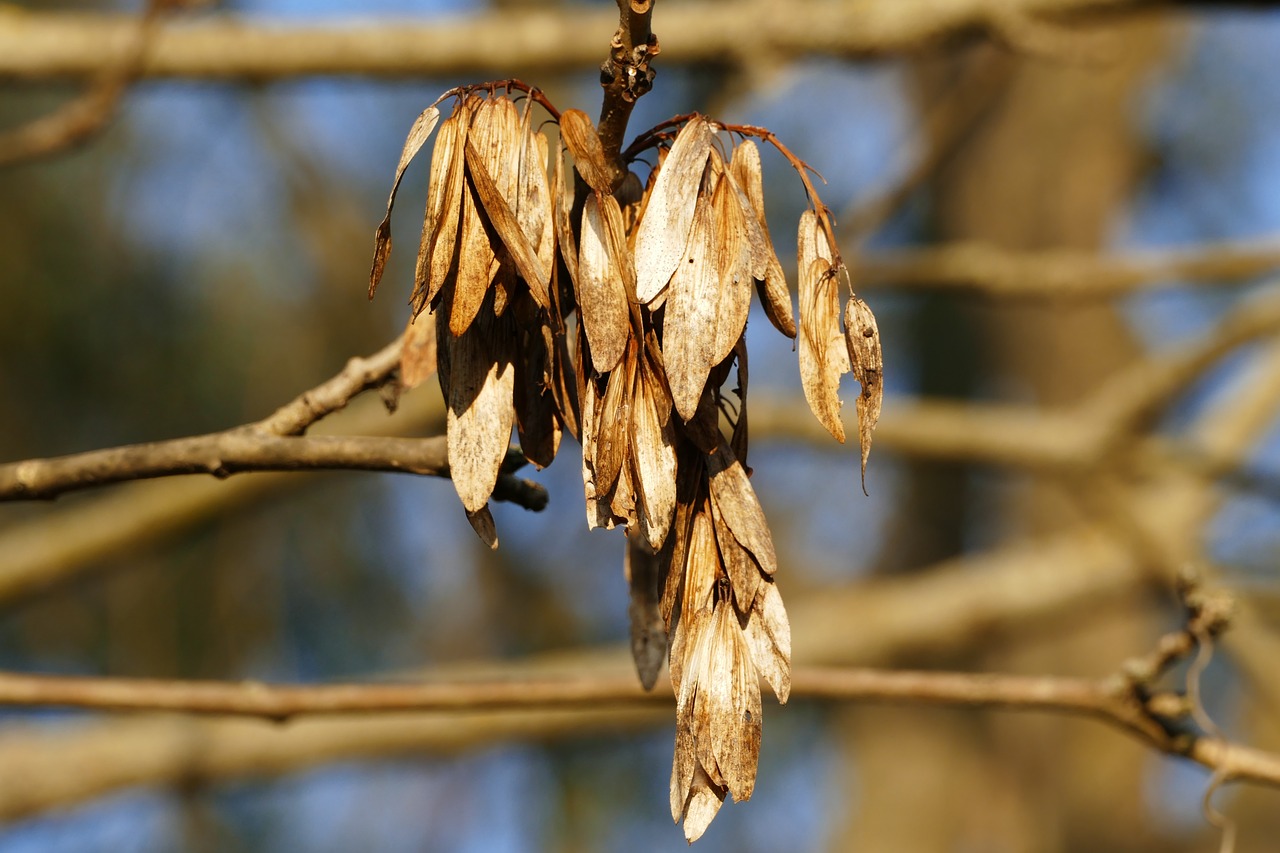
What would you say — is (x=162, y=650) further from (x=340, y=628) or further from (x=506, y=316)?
(x=506, y=316)

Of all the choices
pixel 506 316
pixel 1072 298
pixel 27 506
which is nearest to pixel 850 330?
pixel 506 316

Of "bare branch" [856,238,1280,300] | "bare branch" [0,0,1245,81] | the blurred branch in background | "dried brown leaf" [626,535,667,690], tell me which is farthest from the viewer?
"bare branch" [856,238,1280,300]

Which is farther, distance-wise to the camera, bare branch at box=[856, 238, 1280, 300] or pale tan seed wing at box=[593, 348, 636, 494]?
bare branch at box=[856, 238, 1280, 300]

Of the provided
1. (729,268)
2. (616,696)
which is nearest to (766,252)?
(729,268)

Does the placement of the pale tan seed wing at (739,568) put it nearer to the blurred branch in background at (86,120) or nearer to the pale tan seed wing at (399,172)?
the pale tan seed wing at (399,172)

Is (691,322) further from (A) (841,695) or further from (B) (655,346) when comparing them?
(A) (841,695)

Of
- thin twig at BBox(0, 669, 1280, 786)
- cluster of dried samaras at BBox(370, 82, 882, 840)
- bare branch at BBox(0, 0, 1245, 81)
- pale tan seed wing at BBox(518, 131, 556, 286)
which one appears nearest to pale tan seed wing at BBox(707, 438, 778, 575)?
cluster of dried samaras at BBox(370, 82, 882, 840)

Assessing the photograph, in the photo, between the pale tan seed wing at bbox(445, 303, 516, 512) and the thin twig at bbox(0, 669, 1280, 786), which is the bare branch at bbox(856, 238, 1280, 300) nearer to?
the thin twig at bbox(0, 669, 1280, 786)

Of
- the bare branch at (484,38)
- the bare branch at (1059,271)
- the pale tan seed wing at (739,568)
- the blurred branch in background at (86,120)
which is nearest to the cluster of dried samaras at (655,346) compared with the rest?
the pale tan seed wing at (739,568)
